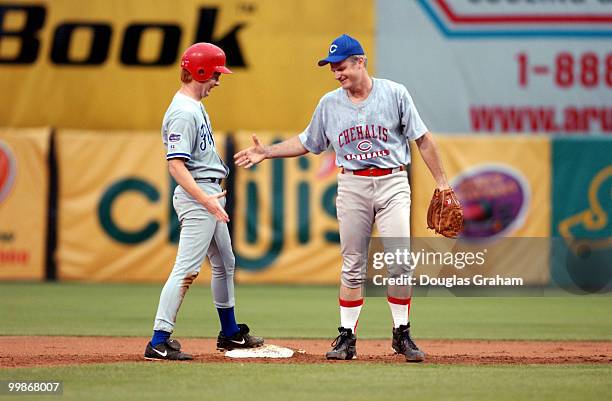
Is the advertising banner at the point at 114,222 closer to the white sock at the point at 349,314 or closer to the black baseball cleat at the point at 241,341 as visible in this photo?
the black baseball cleat at the point at 241,341

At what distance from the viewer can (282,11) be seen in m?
16.9

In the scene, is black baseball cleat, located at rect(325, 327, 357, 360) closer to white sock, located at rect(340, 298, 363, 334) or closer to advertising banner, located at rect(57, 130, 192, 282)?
white sock, located at rect(340, 298, 363, 334)

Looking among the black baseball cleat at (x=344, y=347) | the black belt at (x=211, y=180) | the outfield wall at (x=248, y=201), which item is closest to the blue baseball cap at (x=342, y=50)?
the black belt at (x=211, y=180)

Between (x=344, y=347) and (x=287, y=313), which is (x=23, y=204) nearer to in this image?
(x=287, y=313)

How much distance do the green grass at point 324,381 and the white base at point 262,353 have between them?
1.37ft

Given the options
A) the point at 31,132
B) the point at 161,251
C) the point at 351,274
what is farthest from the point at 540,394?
the point at 31,132

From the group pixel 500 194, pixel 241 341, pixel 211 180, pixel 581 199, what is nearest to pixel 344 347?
pixel 241 341

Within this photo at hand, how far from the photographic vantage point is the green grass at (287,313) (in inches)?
391

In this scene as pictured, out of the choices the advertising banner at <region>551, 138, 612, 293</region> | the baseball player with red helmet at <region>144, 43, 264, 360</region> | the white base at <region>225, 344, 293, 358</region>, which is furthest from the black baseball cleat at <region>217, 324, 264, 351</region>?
the advertising banner at <region>551, 138, 612, 293</region>

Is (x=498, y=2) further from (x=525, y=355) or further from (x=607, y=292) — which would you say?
(x=525, y=355)

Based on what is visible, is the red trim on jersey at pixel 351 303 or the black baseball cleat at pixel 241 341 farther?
the black baseball cleat at pixel 241 341

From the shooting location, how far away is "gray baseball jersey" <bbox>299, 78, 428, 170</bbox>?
7.32m

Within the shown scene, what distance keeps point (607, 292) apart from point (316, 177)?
413cm

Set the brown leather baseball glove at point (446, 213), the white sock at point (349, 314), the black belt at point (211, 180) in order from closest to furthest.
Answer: the black belt at point (211, 180) → the white sock at point (349, 314) → the brown leather baseball glove at point (446, 213)
